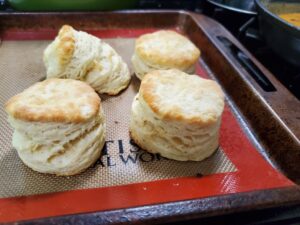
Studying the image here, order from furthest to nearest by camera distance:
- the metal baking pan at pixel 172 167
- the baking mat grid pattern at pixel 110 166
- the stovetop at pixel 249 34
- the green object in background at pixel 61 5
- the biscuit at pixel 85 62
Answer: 1. the green object in background at pixel 61 5
2. the stovetop at pixel 249 34
3. the biscuit at pixel 85 62
4. the baking mat grid pattern at pixel 110 166
5. the metal baking pan at pixel 172 167

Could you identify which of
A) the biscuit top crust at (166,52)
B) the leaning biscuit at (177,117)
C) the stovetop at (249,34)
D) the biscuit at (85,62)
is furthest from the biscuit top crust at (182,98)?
the stovetop at (249,34)

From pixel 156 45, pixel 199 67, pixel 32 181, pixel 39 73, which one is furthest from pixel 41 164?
pixel 199 67

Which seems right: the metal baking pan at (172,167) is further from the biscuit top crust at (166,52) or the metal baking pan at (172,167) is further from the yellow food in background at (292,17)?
the yellow food in background at (292,17)

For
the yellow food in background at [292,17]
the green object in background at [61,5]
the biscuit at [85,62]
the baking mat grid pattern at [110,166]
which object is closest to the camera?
the baking mat grid pattern at [110,166]

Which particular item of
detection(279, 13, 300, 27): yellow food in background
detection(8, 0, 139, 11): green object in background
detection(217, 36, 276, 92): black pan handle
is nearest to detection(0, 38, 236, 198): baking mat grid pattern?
detection(217, 36, 276, 92): black pan handle

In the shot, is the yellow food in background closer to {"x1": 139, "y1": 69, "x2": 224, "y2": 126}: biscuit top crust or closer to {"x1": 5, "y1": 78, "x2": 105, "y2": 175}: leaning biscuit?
{"x1": 139, "y1": 69, "x2": 224, "y2": 126}: biscuit top crust

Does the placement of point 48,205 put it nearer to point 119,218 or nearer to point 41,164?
point 41,164
